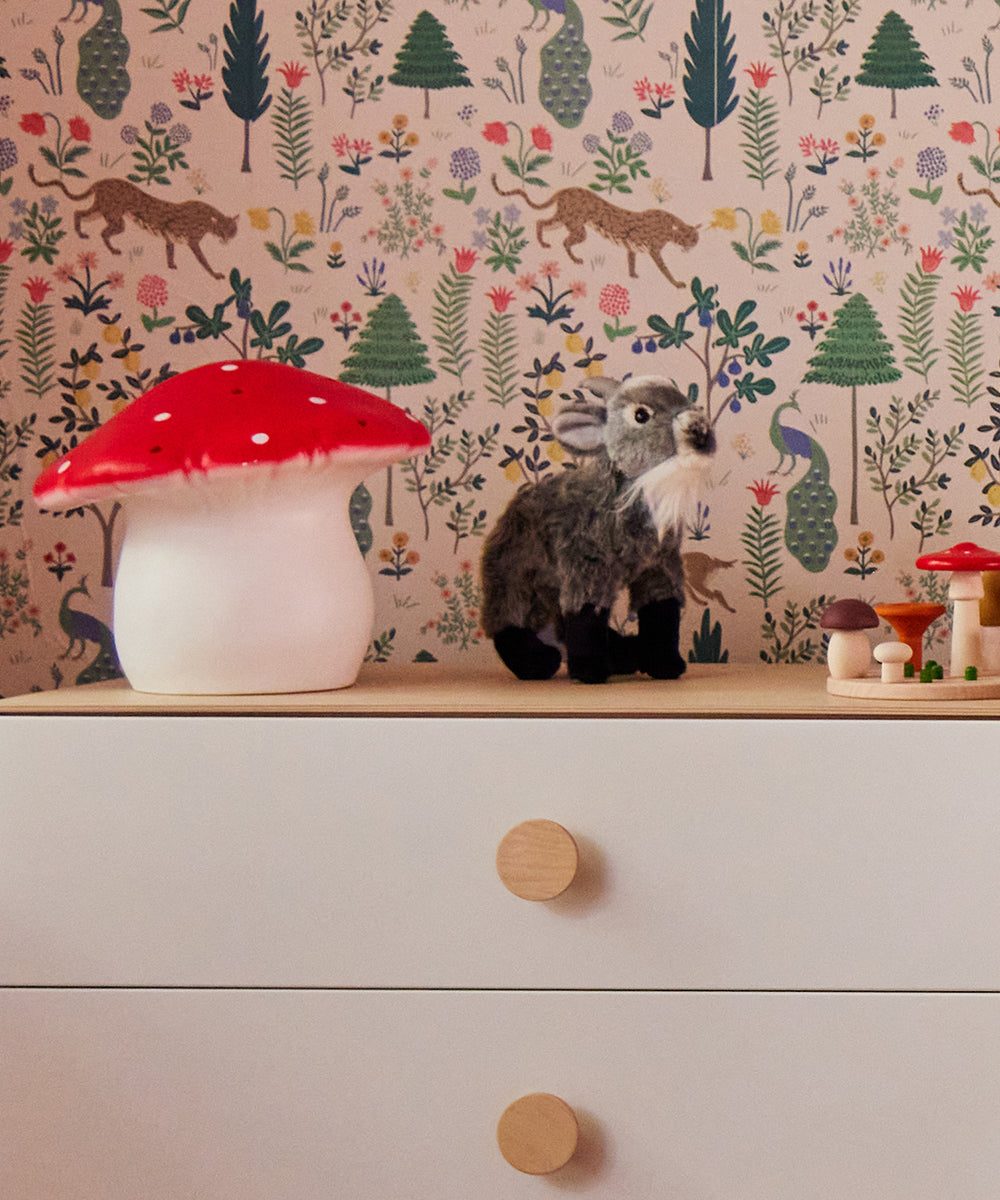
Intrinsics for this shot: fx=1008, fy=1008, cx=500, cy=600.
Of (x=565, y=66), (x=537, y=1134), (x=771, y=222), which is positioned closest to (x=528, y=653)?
Result: (x=537, y=1134)

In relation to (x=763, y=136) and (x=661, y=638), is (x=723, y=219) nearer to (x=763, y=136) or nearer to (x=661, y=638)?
(x=763, y=136)

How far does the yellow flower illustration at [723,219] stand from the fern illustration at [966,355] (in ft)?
0.97

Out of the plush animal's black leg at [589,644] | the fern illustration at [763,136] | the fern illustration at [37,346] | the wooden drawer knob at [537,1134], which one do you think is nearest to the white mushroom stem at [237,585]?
the plush animal's black leg at [589,644]

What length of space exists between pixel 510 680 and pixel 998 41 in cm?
100

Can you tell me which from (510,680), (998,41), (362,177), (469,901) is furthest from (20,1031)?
(998,41)

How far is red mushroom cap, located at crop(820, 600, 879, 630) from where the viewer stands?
2.88 feet

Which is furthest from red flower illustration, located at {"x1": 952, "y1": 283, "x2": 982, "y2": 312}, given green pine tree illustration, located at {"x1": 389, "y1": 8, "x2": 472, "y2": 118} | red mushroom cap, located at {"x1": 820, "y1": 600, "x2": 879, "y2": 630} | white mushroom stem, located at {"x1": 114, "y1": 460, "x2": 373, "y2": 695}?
white mushroom stem, located at {"x1": 114, "y1": 460, "x2": 373, "y2": 695}

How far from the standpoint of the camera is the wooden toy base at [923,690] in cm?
82

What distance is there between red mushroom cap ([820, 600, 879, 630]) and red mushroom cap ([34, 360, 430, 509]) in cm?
40

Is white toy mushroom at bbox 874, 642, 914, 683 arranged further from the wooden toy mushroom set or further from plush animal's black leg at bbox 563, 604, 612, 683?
plush animal's black leg at bbox 563, 604, 612, 683

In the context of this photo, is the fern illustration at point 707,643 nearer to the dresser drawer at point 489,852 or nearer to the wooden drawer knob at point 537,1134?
the dresser drawer at point 489,852

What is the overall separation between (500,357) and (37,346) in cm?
58

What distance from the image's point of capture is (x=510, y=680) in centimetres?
100

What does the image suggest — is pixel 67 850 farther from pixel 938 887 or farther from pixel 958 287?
pixel 958 287
